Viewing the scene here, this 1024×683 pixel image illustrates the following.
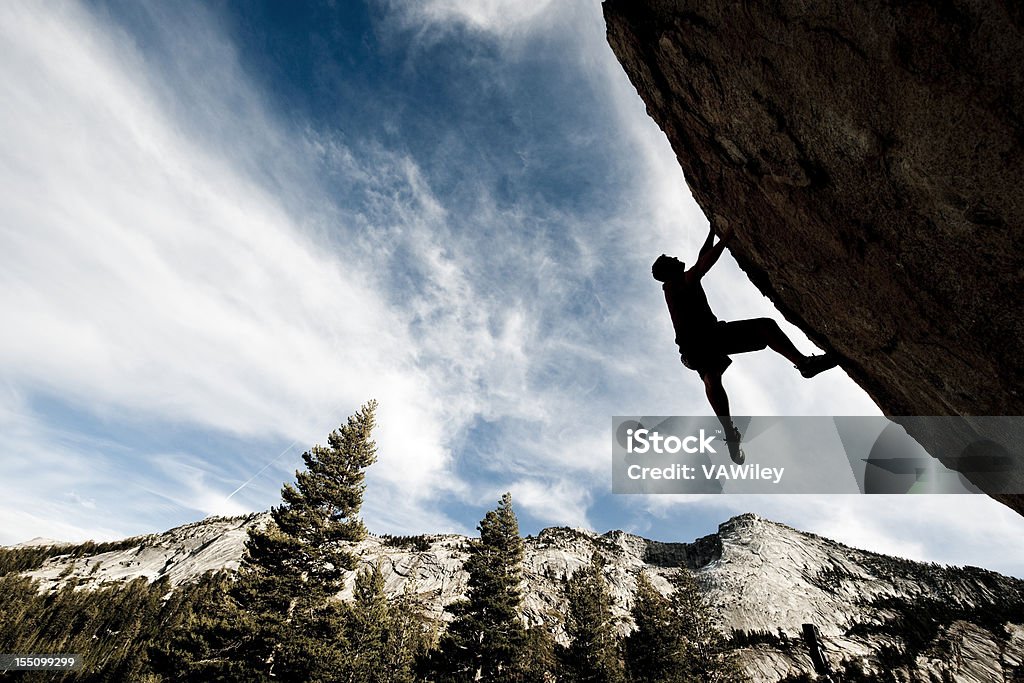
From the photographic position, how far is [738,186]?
3.70 metres

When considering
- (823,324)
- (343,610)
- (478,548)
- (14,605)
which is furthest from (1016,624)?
(14,605)

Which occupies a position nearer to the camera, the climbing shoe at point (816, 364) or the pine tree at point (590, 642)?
the climbing shoe at point (816, 364)

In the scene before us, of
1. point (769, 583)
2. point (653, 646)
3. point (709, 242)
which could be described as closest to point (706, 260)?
point (709, 242)

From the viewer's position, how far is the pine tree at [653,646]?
30.5 m

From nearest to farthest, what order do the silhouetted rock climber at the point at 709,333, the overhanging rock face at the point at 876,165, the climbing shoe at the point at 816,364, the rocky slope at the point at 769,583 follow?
the overhanging rock face at the point at 876,165 → the climbing shoe at the point at 816,364 → the silhouetted rock climber at the point at 709,333 → the rocky slope at the point at 769,583

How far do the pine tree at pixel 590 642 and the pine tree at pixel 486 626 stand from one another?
14.1 feet

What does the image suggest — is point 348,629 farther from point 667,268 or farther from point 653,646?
point 667,268

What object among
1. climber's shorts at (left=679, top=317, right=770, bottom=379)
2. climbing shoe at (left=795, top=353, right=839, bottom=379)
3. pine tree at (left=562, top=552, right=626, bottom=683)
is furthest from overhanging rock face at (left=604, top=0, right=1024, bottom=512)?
pine tree at (left=562, top=552, right=626, bottom=683)

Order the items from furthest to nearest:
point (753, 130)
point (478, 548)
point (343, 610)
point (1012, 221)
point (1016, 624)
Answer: point (1016, 624), point (478, 548), point (343, 610), point (753, 130), point (1012, 221)

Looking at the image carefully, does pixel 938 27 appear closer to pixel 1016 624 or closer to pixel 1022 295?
pixel 1022 295

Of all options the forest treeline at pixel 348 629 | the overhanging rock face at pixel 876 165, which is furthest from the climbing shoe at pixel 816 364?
the forest treeline at pixel 348 629

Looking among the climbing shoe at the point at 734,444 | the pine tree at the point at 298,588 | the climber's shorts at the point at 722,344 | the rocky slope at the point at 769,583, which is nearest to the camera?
the climber's shorts at the point at 722,344

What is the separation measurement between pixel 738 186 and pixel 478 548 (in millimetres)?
31929

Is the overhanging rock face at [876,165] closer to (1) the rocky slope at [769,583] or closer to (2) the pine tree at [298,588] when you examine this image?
(2) the pine tree at [298,588]
